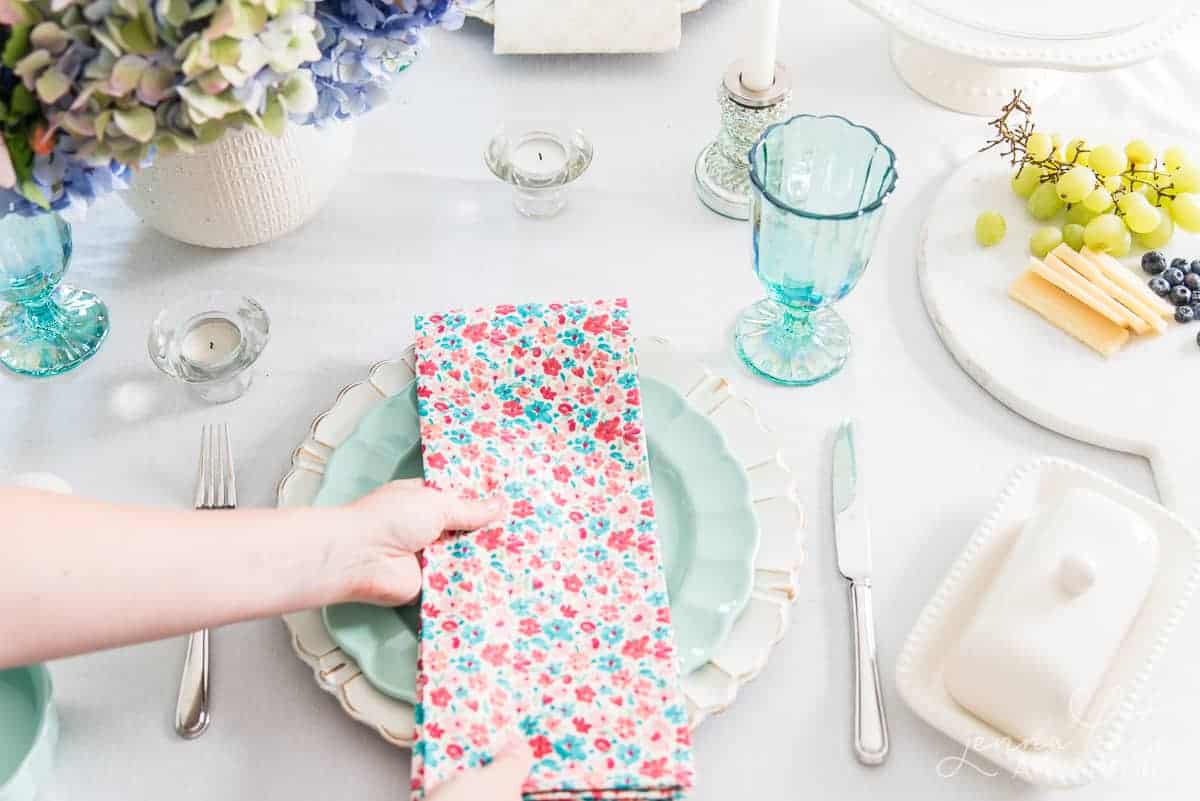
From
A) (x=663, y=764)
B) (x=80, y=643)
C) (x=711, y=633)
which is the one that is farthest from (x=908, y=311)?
(x=80, y=643)

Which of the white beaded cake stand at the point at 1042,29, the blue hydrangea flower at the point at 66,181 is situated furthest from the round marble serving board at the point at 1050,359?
the blue hydrangea flower at the point at 66,181

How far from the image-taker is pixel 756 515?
81 centimetres

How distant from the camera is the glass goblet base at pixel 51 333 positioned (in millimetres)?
942

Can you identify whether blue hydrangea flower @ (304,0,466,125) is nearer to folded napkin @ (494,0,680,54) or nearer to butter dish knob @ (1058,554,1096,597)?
folded napkin @ (494,0,680,54)

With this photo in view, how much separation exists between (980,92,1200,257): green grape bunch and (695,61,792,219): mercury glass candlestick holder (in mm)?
207

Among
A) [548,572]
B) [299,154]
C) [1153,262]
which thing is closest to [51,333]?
[299,154]

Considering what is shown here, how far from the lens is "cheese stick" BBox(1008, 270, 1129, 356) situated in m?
0.92

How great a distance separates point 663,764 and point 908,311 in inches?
19.1

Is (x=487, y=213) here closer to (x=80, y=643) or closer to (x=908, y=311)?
(x=908, y=311)

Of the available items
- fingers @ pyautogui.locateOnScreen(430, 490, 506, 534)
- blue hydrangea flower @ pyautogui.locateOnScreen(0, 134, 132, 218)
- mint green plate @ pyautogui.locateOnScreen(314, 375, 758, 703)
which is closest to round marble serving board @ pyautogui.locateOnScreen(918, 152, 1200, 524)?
mint green plate @ pyautogui.locateOnScreen(314, 375, 758, 703)

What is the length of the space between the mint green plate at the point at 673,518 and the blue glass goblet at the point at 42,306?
0.29 metres

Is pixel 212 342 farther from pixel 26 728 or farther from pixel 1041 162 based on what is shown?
pixel 1041 162

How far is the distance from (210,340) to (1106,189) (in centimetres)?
77

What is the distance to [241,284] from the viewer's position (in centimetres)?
100
